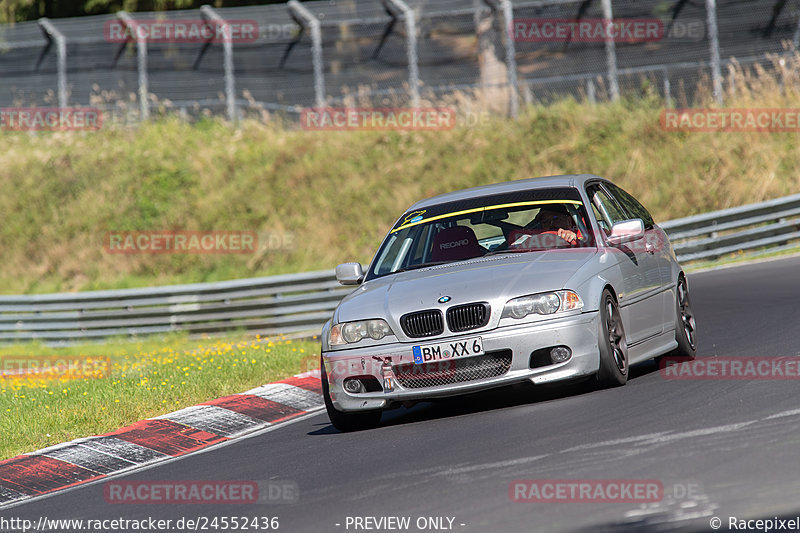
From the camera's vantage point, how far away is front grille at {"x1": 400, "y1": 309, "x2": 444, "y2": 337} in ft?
25.3

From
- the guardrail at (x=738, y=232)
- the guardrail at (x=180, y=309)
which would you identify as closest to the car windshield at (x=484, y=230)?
the guardrail at (x=738, y=232)

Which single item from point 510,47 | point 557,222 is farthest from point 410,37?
point 557,222

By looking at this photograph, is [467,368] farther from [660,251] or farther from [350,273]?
[660,251]

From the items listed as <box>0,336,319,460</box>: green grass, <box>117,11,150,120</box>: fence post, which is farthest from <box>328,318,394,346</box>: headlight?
<box>117,11,150,120</box>: fence post

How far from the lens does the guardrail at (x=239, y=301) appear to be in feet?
61.2

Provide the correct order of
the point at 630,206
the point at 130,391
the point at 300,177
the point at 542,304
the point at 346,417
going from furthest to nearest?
the point at 300,177 < the point at 130,391 < the point at 630,206 < the point at 346,417 < the point at 542,304

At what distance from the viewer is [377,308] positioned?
793cm

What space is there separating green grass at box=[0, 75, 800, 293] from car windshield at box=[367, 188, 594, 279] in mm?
13180

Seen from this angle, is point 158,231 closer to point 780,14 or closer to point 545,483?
point 780,14

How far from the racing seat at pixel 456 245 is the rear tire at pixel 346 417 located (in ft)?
4.22

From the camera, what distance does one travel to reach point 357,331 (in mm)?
7973

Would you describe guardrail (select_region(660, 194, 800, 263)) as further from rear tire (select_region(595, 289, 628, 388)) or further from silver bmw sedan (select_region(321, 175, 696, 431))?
rear tire (select_region(595, 289, 628, 388))

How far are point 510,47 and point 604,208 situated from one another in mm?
15612

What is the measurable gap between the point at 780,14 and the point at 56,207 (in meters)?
17.1
